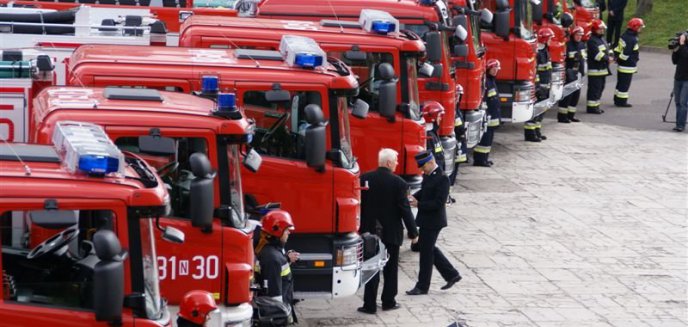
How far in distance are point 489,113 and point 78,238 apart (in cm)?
1316

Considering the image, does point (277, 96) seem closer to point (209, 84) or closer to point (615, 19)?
point (209, 84)

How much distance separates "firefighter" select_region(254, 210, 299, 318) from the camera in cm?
1127

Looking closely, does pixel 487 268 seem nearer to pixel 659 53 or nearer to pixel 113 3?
pixel 113 3

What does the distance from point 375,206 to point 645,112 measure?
14.3 metres

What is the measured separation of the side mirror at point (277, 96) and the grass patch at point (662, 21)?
24.5m

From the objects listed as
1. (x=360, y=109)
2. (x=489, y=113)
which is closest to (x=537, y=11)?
(x=489, y=113)

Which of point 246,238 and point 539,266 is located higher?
point 246,238

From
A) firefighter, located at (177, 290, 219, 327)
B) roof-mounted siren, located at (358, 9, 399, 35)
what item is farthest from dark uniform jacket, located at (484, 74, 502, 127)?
firefighter, located at (177, 290, 219, 327)

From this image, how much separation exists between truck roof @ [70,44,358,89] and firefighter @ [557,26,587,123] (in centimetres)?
1256

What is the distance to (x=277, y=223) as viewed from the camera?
1125 centimetres

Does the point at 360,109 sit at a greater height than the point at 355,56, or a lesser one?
lesser

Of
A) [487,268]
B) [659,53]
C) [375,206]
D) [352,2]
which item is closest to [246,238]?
[375,206]

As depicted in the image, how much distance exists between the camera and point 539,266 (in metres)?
15.5

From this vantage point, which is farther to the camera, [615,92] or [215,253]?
[615,92]
